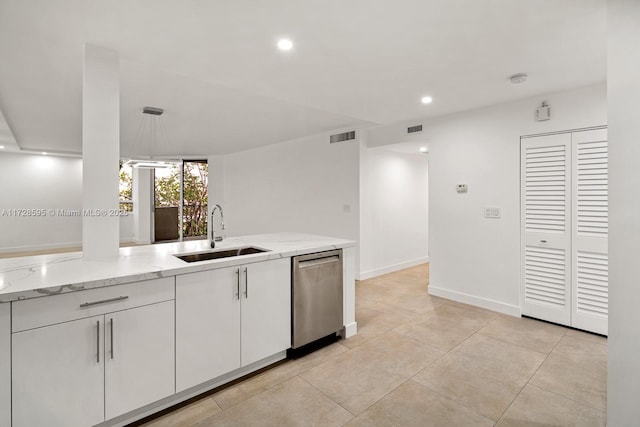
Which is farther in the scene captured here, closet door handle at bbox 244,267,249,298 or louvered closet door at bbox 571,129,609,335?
louvered closet door at bbox 571,129,609,335

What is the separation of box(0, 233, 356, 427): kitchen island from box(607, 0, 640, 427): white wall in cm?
201

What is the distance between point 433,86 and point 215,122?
3.36m

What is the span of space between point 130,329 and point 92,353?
0.20 metres

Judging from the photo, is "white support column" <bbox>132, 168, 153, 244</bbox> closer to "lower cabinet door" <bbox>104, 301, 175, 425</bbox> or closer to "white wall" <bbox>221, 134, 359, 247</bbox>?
"white wall" <bbox>221, 134, 359, 247</bbox>

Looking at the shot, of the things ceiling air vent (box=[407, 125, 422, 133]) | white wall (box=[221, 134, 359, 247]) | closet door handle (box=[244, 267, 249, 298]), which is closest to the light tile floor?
closet door handle (box=[244, 267, 249, 298])

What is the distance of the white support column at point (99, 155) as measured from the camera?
2.29 m

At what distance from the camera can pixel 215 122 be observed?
16.6 ft

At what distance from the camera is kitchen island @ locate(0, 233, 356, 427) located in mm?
1543

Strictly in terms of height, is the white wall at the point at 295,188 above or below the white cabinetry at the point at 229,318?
above

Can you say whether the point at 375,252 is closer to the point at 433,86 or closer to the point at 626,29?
the point at 433,86

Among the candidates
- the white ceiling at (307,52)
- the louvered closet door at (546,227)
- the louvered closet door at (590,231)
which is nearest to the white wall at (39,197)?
the white ceiling at (307,52)

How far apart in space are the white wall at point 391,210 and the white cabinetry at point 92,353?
11.8ft

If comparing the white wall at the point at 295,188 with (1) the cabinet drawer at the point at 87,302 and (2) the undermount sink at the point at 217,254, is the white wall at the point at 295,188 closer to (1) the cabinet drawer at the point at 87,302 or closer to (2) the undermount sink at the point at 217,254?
(2) the undermount sink at the point at 217,254

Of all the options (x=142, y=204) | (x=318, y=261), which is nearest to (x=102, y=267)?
(x=318, y=261)
